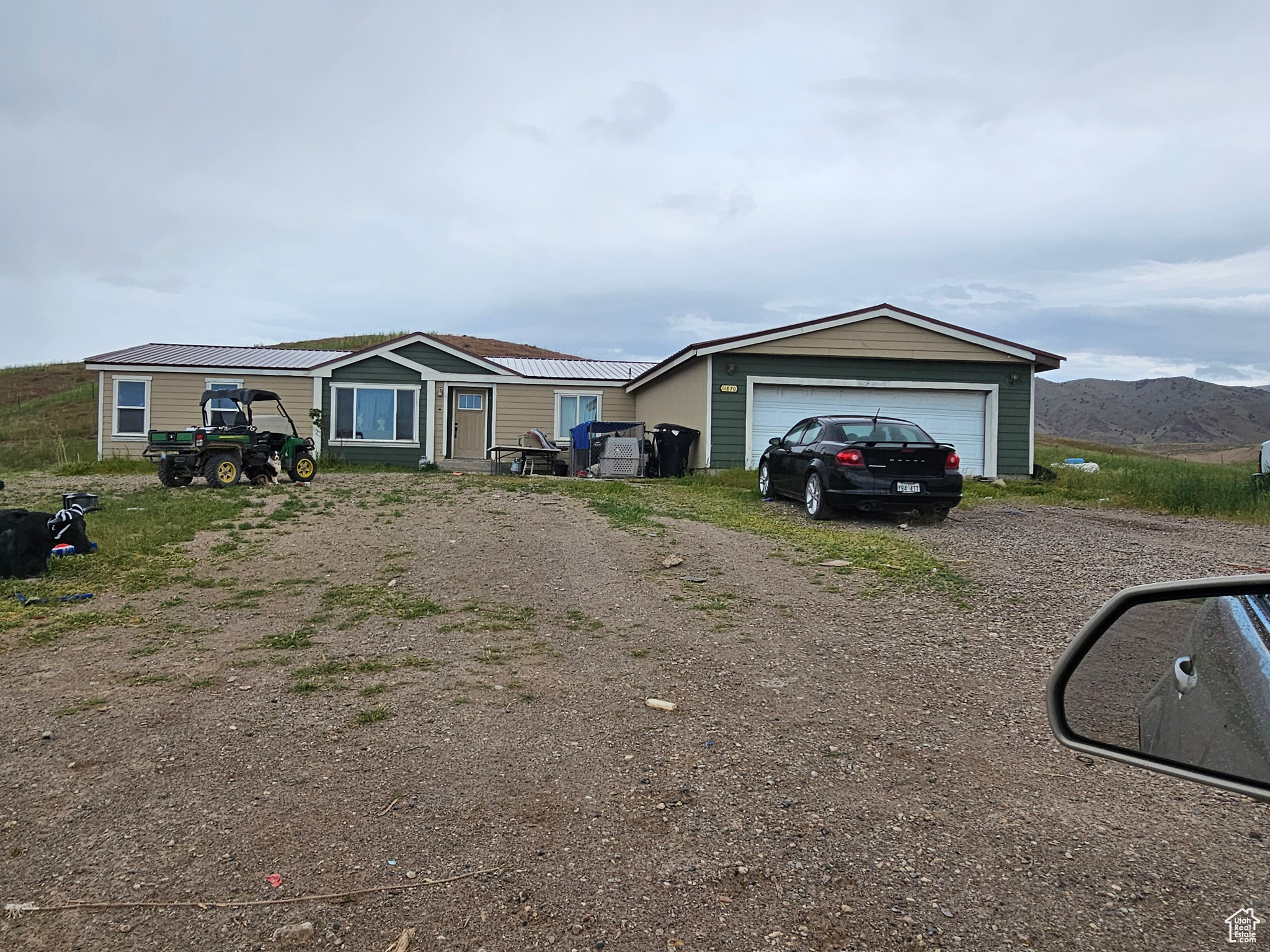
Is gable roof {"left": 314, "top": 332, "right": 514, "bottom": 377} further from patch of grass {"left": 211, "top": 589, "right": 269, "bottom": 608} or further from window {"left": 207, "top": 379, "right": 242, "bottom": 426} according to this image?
patch of grass {"left": 211, "top": 589, "right": 269, "bottom": 608}

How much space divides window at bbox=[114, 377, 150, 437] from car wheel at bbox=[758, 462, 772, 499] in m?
18.0

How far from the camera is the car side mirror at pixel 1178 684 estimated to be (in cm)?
164

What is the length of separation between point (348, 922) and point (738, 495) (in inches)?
495

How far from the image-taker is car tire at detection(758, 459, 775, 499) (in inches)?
557

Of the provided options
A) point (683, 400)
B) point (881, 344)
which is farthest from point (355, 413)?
point (881, 344)

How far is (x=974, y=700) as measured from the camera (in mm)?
4605

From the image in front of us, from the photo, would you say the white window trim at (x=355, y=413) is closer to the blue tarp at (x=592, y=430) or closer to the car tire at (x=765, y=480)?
the blue tarp at (x=592, y=430)

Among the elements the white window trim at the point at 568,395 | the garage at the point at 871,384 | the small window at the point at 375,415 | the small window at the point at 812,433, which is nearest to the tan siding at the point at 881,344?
the garage at the point at 871,384

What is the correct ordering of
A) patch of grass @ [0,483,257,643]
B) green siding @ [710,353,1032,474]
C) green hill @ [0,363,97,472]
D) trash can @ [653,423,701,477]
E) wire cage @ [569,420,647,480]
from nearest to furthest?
patch of grass @ [0,483,257,643] → green siding @ [710,353,1032,474] → trash can @ [653,423,701,477] → wire cage @ [569,420,647,480] → green hill @ [0,363,97,472]

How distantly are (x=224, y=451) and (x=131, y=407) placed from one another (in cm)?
985

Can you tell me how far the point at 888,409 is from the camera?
18625 millimetres

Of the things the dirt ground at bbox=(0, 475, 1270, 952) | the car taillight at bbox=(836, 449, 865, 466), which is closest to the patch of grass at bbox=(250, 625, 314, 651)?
the dirt ground at bbox=(0, 475, 1270, 952)

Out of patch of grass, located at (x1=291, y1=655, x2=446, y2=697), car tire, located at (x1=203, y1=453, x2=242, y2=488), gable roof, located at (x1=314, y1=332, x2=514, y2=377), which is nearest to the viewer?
patch of grass, located at (x1=291, y1=655, x2=446, y2=697)

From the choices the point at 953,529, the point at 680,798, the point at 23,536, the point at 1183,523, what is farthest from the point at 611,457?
the point at 680,798
